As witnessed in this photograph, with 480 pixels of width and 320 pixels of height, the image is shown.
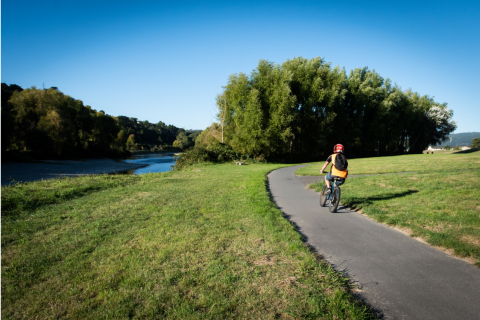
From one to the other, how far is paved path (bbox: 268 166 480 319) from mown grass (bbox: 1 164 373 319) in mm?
371

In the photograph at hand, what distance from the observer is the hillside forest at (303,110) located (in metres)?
27.3

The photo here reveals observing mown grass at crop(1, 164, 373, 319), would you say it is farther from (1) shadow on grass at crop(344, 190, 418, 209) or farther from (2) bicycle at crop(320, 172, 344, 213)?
(1) shadow on grass at crop(344, 190, 418, 209)

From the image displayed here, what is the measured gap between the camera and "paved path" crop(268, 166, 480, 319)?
260cm

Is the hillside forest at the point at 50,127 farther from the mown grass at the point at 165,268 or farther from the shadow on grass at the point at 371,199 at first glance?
the shadow on grass at the point at 371,199

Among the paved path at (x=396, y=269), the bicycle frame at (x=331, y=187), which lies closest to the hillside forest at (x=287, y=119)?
the bicycle frame at (x=331, y=187)

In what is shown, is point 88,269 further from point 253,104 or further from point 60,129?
point 60,129

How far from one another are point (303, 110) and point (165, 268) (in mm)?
30473

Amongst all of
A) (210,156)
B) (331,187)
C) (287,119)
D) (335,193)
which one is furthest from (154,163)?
(335,193)

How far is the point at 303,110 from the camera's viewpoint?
31109 mm

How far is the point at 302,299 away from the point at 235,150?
26482 mm

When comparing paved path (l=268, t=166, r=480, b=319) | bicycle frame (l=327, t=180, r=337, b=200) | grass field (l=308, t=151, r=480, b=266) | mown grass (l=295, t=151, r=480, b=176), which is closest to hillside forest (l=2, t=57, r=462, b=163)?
mown grass (l=295, t=151, r=480, b=176)

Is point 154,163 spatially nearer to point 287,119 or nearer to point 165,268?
point 287,119

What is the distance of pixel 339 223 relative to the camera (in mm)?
5645

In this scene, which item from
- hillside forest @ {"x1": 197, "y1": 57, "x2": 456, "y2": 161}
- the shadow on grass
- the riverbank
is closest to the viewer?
the shadow on grass
